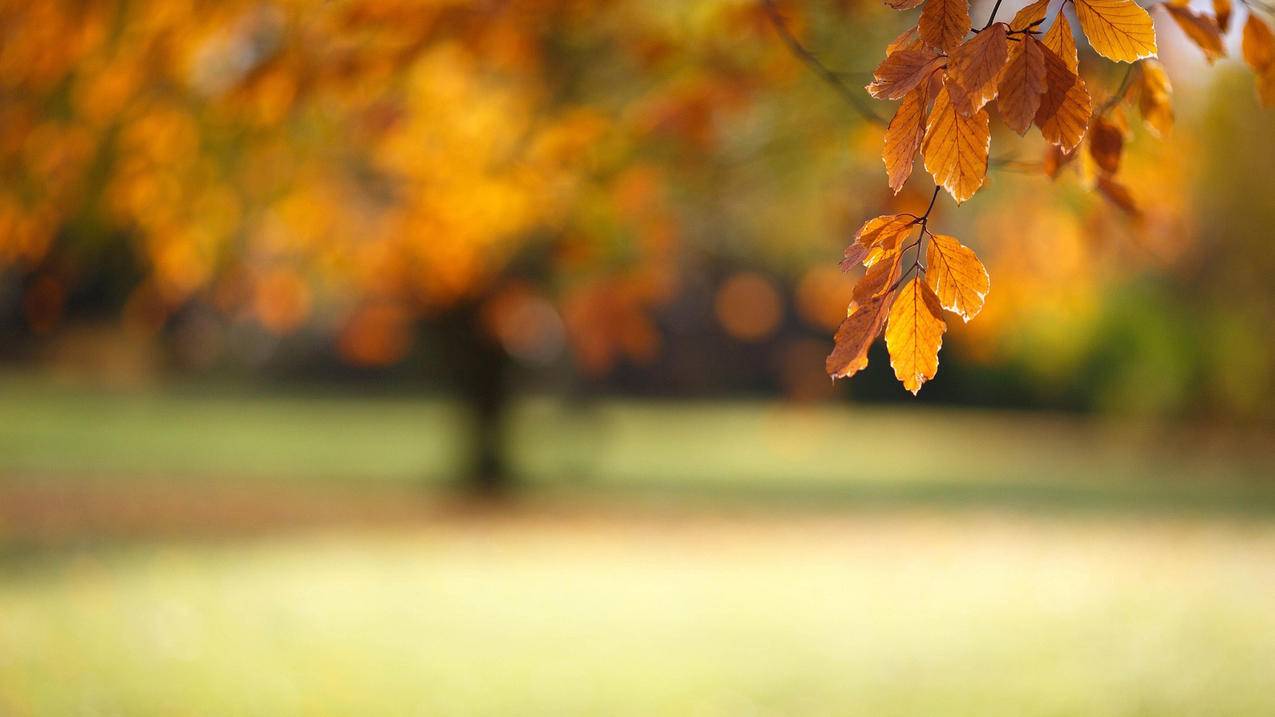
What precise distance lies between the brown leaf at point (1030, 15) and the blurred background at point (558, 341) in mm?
634

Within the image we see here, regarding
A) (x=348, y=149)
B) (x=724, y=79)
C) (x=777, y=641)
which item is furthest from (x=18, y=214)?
(x=777, y=641)

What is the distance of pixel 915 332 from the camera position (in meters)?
1.42

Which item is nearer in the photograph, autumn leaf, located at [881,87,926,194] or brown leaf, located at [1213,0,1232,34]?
autumn leaf, located at [881,87,926,194]

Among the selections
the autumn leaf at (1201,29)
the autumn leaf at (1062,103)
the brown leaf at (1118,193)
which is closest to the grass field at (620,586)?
the brown leaf at (1118,193)

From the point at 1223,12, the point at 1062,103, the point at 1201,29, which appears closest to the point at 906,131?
the point at 1062,103

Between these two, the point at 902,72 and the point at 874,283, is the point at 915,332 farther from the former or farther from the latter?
the point at 902,72

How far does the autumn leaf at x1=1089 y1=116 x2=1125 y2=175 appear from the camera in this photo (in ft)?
6.03

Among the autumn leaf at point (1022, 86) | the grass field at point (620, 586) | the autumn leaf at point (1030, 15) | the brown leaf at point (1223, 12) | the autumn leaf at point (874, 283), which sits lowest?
the grass field at point (620, 586)

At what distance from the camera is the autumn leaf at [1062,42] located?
4.64 ft

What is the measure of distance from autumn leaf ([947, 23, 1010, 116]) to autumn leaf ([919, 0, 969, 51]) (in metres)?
0.09

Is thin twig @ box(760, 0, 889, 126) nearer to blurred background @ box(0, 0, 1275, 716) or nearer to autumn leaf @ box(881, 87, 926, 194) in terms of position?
blurred background @ box(0, 0, 1275, 716)

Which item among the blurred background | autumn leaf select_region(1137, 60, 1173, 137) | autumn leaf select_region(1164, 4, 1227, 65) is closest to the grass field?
the blurred background

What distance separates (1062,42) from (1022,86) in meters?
0.17

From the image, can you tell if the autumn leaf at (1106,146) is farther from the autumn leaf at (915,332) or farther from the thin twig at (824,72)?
the autumn leaf at (915,332)
